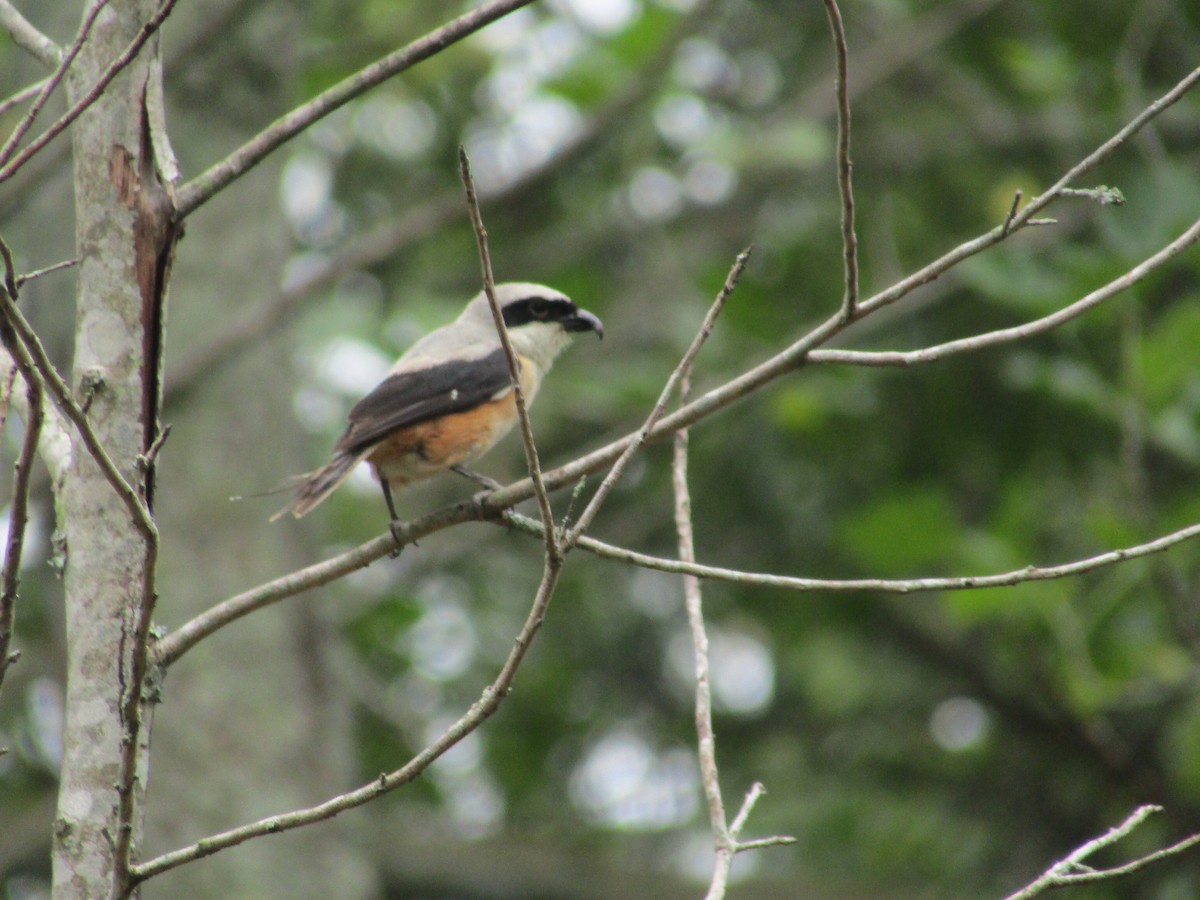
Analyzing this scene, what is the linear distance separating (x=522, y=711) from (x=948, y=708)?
2085mm

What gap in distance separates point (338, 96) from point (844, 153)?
2.52ft

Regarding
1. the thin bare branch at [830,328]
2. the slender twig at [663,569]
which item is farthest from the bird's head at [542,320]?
the thin bare branch at [830,328]

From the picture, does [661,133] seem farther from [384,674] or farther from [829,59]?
[384,674]

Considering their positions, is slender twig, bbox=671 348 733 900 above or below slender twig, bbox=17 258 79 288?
below

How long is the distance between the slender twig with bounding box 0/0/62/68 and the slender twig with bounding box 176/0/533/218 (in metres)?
0.37

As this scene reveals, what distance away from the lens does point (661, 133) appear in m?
7.59

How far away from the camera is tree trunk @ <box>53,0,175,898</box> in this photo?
6.08 ft

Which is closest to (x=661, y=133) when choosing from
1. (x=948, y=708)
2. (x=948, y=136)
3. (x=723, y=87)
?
(x=723, y=87)

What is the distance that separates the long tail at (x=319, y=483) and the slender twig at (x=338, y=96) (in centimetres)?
176

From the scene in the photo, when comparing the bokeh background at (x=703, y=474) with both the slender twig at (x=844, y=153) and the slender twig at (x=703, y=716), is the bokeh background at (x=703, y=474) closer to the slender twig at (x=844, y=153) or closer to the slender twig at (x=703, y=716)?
the slender twig at (x=703, y=716)

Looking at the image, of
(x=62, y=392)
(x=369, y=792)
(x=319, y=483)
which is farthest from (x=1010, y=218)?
(x=319, y=483)

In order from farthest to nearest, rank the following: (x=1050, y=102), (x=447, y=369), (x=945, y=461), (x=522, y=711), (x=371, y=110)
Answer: (x=371, y=110)
(x=522, y=711)
(x=1050, y=102)
(x=945, y=461)
(x=447, y=369)

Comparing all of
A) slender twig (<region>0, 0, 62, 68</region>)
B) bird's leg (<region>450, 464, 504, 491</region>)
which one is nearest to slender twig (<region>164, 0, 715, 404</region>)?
bird's leg (<region>450, 464, 504, 491</region>)

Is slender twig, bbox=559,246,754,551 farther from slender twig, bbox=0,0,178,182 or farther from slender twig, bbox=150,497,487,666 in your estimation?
slender twig, bbox=0,0,178,182
